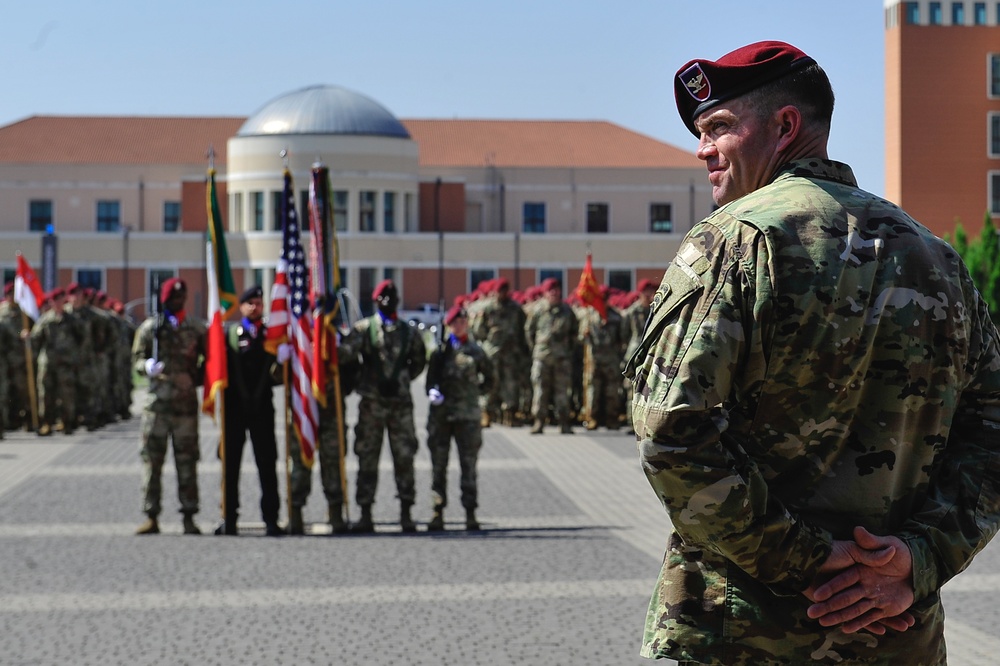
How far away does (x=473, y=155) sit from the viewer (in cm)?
8200

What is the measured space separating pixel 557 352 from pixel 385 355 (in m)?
9.44

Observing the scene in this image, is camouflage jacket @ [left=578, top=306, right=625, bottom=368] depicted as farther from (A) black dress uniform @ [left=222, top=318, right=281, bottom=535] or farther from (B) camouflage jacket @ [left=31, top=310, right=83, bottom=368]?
(A) black dress uniform @ [left=222, top=318, right=281, bottom=535]

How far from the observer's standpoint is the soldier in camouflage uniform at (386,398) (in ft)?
42.2

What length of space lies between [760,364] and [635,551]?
27.2ft

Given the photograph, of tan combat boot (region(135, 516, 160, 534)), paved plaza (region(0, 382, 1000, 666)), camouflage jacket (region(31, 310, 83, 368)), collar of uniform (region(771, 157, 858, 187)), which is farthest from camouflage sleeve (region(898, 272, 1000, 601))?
camouflage jacket (region(31, 310, 83, 368))

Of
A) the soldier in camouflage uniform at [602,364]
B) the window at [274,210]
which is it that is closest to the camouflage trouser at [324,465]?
the soldier in camouflage uniform at [602,364]

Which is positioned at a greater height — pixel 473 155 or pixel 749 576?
pixel 473 155

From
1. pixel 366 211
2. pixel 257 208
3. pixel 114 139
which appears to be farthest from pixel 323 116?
pixel 114 139

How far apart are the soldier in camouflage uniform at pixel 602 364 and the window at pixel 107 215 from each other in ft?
195

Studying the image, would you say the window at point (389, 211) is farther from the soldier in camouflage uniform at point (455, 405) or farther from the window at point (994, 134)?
the soldier in camouflage uniform at point (455, 405)

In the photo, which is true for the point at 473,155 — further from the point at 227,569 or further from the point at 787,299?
the point at 787,299

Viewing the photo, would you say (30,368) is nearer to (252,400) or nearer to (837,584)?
(252,400)

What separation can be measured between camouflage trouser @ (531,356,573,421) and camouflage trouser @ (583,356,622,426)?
1.47ft

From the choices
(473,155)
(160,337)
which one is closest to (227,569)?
(160,337)
